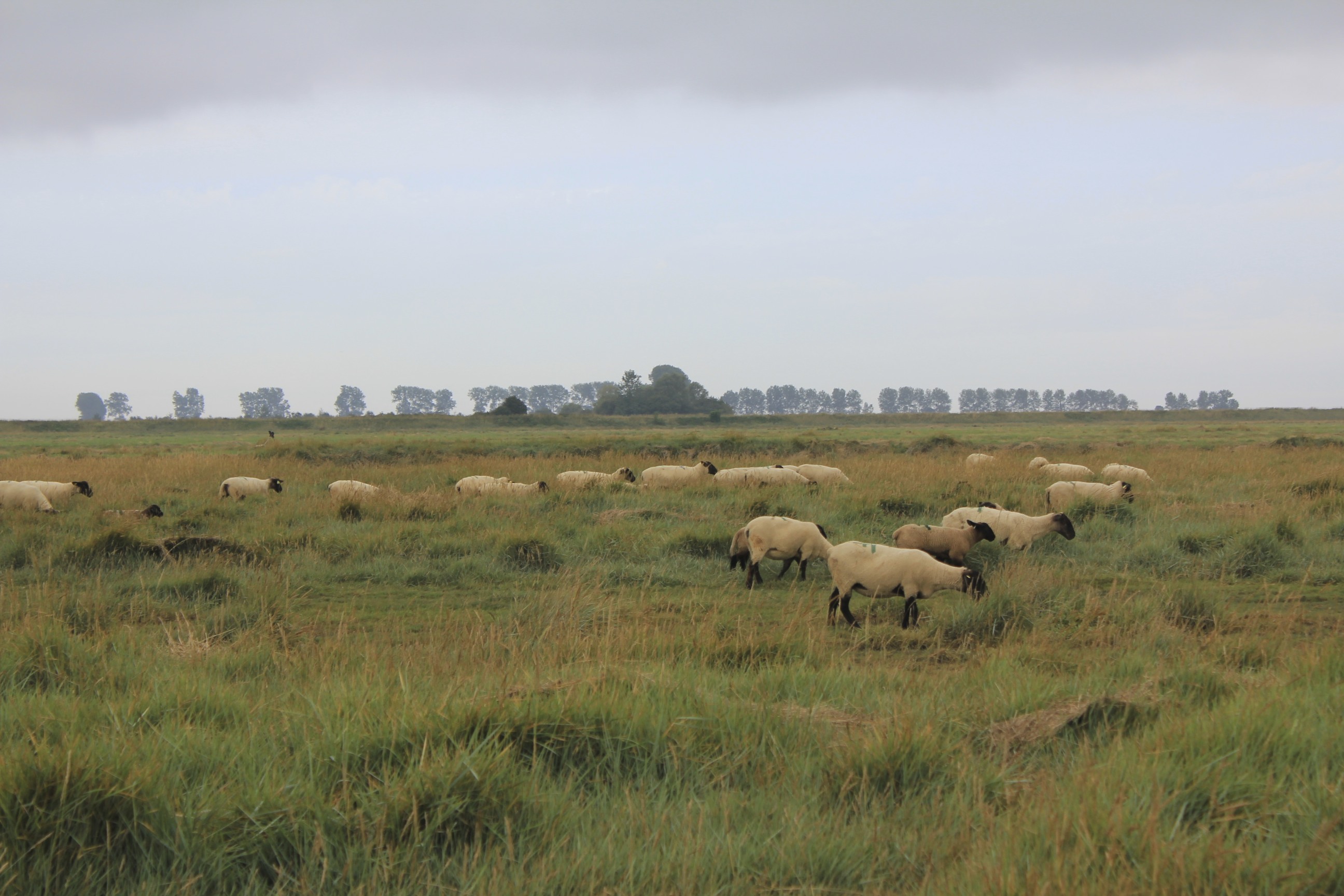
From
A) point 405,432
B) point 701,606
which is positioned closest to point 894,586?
point 701,606

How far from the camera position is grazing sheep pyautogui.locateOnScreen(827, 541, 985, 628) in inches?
313

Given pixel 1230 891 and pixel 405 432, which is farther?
pixel 405 432

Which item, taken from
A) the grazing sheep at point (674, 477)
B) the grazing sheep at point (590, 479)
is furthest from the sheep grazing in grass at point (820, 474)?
the grazing sheep at point (590, 479)

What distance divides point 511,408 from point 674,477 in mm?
60517

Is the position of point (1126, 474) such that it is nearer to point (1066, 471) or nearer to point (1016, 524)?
point (1066, 471)

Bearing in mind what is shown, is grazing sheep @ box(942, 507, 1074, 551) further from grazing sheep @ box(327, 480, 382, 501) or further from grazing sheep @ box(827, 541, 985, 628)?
grazing sheep @ box(327, 480, 382, 501)

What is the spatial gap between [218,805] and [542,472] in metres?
17.1

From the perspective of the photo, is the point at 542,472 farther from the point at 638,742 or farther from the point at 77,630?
the point at 638,742

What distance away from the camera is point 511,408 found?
76438mm

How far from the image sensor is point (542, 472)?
20.2 meters

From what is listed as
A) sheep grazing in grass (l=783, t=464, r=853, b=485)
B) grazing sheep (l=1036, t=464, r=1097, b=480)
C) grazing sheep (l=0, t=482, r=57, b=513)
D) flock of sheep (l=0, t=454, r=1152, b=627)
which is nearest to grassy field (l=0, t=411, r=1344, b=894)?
flock of sheep (l=0, t=454, r=1152, b=627)

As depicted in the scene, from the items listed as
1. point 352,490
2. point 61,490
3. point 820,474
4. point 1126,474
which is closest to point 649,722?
point 352,490

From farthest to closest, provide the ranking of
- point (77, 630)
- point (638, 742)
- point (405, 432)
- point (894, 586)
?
1. point (405, 432)
2. point (894, 586)
3. point (77, 630)
4. point (638, 742)

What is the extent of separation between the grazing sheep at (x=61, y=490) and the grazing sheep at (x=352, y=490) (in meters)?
4.44
